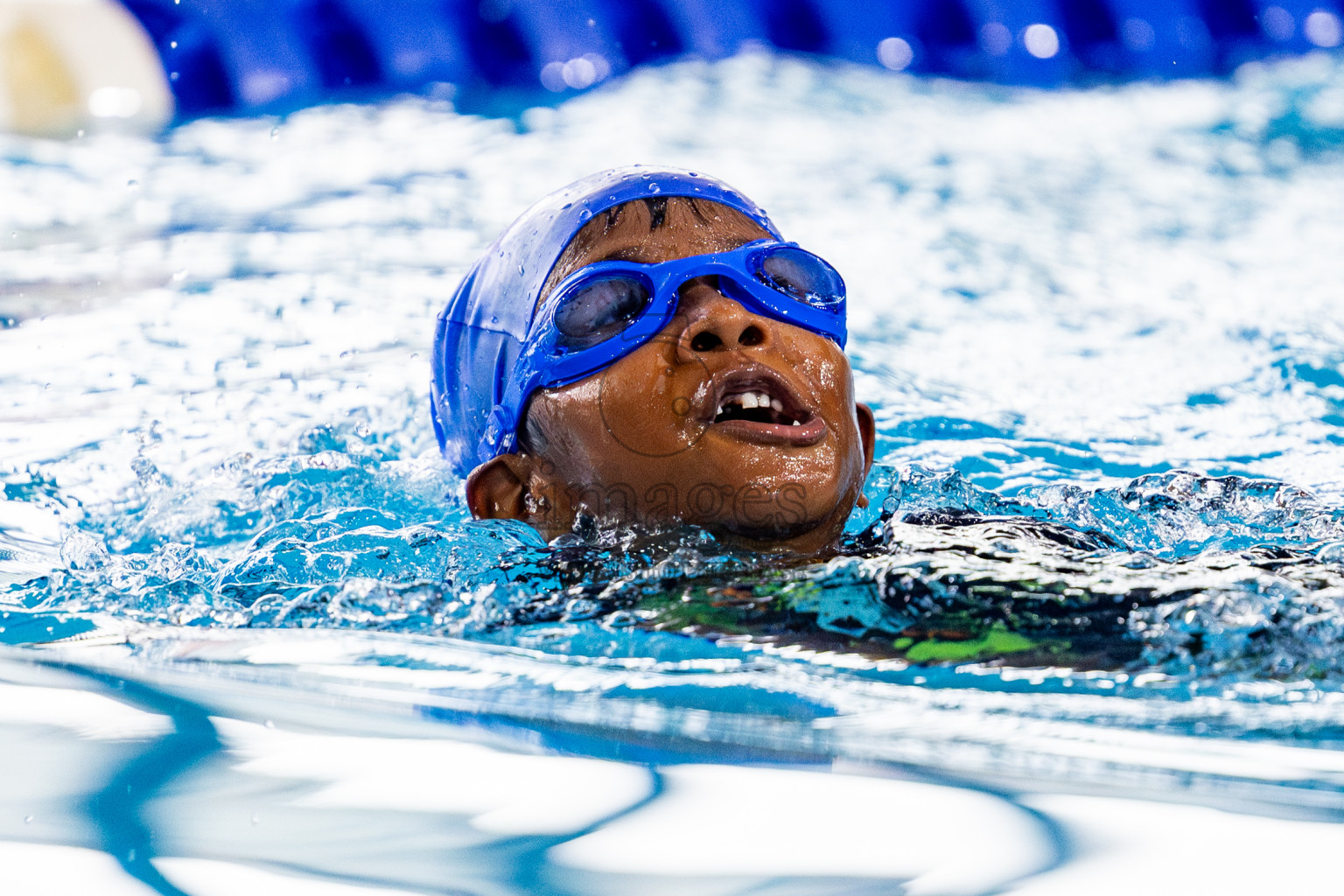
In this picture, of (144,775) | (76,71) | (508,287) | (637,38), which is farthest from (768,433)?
(76,71)

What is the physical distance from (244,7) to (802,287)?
19.2ft

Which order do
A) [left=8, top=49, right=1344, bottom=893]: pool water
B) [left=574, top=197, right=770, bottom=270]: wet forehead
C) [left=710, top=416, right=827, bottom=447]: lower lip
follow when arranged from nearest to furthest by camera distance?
[left=8, top=49, right=1344, bottom=893]: pool water < [left=710, top=416, right=827, bottom=447]: lower lip < [left=574, top=197, right=770, bottom=270]: wet forehead

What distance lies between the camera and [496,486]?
234cm

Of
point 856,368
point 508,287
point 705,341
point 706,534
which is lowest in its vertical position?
point 706,534

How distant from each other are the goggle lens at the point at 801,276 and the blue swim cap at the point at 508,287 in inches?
7.4

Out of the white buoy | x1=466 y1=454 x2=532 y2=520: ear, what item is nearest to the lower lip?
x1=466 y1=454 x2=532 y2=520: ear

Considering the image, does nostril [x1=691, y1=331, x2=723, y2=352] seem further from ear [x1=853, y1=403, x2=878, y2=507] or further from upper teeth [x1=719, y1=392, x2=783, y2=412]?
ear [x1=853, y1=403, x2=878, y2=507]

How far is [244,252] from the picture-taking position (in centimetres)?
504

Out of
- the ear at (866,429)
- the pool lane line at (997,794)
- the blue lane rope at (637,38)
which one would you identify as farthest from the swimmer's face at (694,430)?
the blue lane rope at (637,38)

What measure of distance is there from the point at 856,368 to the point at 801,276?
1692 millimetres

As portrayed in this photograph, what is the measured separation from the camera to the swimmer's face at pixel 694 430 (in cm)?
202

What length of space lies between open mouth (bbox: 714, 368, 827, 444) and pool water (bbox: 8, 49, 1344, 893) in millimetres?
193

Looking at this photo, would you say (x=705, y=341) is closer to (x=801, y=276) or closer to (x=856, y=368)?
(x=801, y=276)

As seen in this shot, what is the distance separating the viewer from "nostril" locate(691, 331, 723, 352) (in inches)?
84.4
